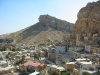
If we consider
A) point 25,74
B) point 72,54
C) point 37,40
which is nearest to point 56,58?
point 72,54

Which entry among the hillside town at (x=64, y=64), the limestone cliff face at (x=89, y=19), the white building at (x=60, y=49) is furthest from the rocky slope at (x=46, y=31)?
the white building at (x=60, y=49)

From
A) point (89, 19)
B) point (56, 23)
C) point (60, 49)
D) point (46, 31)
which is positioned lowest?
point (60, 49)

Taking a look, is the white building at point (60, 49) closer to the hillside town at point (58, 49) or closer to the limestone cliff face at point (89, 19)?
the hillside town at point (58, 49)

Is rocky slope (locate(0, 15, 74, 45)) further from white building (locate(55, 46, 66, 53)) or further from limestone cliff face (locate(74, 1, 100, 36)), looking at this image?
white building (locate(55, 46, 66, 53))

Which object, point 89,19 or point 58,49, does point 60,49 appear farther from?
point 89,19

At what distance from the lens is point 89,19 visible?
55.8 metres

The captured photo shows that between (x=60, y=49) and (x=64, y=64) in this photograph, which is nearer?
(x=64, y=64)

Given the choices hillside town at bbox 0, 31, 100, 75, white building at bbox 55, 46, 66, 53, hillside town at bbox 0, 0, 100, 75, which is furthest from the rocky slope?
white building at bbox 55, 46, 66, 53

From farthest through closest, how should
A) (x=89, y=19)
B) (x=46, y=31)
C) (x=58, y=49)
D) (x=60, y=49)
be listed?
(x=46, y=31) → (x=89, y=19) → (x=60, y=49) → (x=58, y=49)

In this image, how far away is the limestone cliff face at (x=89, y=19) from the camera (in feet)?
174

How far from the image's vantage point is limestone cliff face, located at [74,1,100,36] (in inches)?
2091

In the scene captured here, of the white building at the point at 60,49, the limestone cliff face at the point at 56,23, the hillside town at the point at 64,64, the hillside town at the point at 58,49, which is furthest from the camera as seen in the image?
the limestone cliff face at the point at 56,23

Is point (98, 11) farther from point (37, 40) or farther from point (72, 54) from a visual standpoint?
point (37, 40)

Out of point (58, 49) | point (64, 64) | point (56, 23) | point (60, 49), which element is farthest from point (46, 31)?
point (64, 64)
